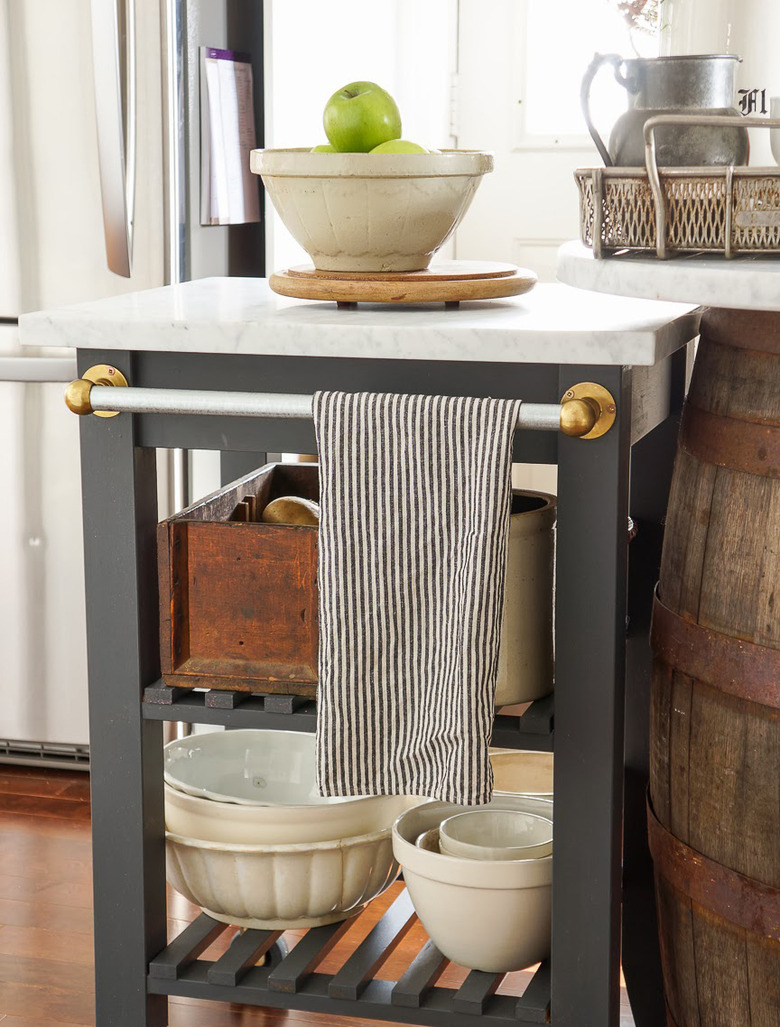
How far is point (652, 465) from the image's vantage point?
163 cm

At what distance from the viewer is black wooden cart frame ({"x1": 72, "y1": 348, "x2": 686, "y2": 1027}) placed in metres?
1.24

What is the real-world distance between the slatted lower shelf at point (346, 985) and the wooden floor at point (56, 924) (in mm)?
336

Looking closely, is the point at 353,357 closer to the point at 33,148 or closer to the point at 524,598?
the point at 524,598

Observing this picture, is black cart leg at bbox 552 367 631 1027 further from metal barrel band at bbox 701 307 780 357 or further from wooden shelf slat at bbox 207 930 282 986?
wooden shelf slat at bbox 207 930 282 986

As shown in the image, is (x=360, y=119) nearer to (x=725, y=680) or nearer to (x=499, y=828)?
(x=725, y=680)

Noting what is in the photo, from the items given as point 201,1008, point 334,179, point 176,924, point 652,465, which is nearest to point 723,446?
point 652,465

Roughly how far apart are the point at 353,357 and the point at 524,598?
298 millimetres

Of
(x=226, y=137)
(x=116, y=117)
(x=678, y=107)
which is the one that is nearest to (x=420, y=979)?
(x=678, y=107)

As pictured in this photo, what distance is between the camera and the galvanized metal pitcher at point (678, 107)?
1.21 meters

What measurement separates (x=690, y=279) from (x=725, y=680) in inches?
15.6

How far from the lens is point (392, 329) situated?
1228mm

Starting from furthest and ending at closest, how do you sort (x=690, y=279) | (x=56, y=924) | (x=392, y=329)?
1. (x=56, y=924)
2. (x=392, y=329)
3. (x=690, y=279)

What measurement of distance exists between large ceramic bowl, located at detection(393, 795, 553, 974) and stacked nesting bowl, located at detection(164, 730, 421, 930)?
0.35 feet

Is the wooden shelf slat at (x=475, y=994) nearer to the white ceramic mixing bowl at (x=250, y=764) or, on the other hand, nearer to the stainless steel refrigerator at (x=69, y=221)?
the white ceramic mixing bowl at (x=250, y=764)
